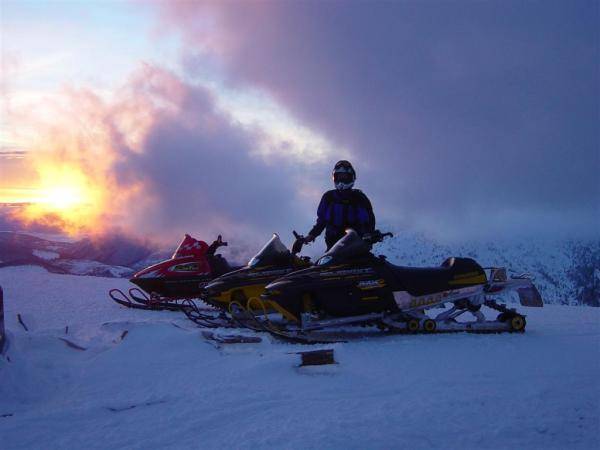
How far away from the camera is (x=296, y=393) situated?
358cm

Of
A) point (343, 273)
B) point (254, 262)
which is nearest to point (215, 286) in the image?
point (254, 262)

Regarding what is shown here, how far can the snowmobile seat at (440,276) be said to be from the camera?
5957mm

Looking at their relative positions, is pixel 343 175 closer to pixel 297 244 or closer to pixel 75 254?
pixel 297 244

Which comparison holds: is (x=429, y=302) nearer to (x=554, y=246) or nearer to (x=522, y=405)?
(x=522, y=405)

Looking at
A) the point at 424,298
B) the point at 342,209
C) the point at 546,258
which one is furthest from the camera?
the point at 546,258

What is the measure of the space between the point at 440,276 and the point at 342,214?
1701 mm

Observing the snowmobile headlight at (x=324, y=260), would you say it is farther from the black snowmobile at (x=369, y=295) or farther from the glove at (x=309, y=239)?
the glove at (x=309, y=239)

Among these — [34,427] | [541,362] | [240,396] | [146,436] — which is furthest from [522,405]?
[34,427]

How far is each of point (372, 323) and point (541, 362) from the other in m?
2.02

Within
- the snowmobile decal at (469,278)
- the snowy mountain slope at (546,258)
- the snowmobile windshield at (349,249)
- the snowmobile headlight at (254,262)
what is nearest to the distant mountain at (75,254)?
the snowmobile headlight at (254,262)

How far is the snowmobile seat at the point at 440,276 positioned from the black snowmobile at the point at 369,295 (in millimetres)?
11

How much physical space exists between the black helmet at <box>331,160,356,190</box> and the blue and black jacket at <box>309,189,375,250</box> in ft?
0.27

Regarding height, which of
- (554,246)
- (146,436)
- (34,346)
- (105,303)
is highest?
(554,246)

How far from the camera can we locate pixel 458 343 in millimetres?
5230
